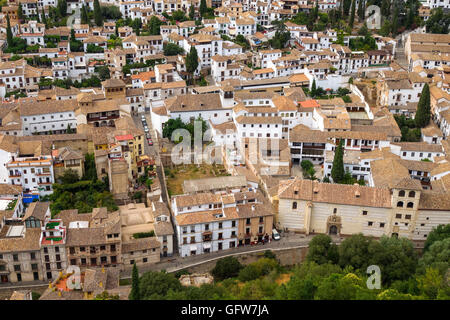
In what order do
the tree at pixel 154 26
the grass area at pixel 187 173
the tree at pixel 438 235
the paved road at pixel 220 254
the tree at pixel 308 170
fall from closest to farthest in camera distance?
the tree at pixel 438 235 < the paved road at pixel 220 254 < the grass area at pixel 187 173 < the tree at pixel 308 170 < the tree at pixel 154 26

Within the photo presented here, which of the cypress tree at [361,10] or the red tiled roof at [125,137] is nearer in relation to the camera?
the red tiled roof at [125,137]

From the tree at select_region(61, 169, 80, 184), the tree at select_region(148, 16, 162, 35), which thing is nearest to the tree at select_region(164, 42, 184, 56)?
the tree at select_region(148, 16, 162, 35)

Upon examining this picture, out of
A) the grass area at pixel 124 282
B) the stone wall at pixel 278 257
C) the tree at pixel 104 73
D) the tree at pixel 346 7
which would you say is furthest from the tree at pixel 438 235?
the tree at pixel 346 7

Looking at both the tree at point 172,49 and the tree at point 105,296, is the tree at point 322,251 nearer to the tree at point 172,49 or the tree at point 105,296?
the tree at point 105,296

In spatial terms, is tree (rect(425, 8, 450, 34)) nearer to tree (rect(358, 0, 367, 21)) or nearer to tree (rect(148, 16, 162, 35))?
tree (rect(358, 0, 367, 21))

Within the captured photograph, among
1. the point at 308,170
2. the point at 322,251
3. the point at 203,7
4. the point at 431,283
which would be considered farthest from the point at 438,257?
the point at 203,7

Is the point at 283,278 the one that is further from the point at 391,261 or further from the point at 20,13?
the point at 20,13

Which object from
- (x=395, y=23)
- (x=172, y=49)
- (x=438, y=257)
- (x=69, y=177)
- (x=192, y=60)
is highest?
(x=395, y=23)
